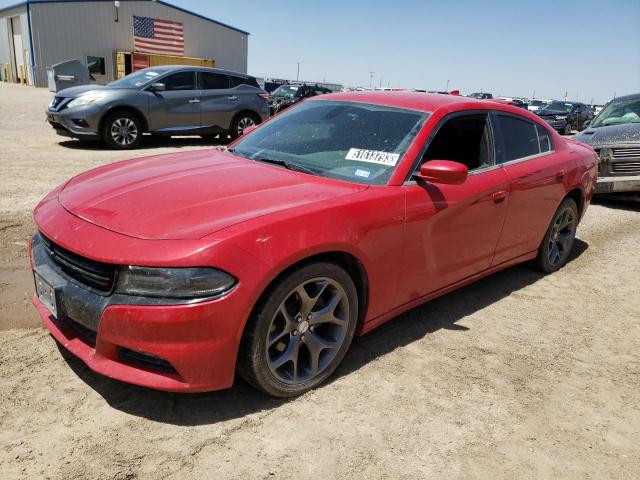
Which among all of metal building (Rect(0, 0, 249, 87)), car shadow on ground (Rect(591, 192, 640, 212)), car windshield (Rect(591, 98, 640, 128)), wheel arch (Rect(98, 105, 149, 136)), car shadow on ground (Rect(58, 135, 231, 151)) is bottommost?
car shadow on ground (Rect(58, 135, 231, 151))

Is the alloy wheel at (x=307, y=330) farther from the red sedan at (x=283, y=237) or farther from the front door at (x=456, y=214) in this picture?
the front door at (x=456, y=214)

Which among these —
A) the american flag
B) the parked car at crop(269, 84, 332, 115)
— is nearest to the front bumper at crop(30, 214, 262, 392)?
the parked car at crop(269, 84, 332, 115)

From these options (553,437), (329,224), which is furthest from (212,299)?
(553,437)

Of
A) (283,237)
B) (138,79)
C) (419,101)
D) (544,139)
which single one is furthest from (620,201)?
(138,79)

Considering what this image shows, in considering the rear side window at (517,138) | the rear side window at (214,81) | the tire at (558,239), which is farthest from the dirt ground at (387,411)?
the rear side window at (214,81)

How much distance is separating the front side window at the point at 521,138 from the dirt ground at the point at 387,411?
4.04 ft

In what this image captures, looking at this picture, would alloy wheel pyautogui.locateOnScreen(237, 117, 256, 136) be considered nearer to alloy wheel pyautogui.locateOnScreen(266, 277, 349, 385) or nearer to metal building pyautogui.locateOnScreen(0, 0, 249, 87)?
alloy wheel pyautogui.locateOnScreen(266, 277, 349, 385)

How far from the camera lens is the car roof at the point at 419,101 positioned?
345 cm

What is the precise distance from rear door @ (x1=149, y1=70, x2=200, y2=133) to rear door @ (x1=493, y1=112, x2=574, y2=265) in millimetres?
7930

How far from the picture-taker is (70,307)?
2.34 metres

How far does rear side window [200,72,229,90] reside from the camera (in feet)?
36.4

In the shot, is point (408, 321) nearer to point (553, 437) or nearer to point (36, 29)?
point (553, 437)

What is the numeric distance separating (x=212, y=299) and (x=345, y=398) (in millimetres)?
969

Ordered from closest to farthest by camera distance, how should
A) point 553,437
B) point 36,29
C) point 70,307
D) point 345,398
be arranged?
1. point 70,307
2. point 553,437
3. point 345,398
4. point 36,29
